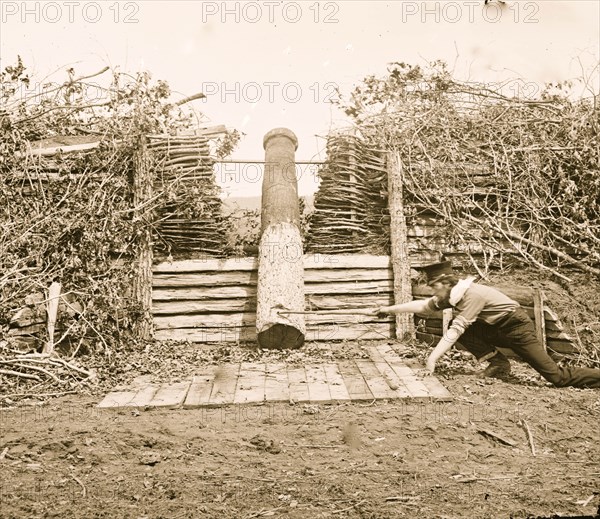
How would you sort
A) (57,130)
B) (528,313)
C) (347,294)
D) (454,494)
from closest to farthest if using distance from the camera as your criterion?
(454,494) < (528,313) < (347,294) < (57,130)

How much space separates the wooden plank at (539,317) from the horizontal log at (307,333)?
2.21 m

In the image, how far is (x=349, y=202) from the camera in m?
8.44

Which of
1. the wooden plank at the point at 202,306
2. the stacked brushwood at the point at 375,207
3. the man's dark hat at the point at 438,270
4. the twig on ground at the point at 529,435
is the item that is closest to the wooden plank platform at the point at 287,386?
the twig on ground at the point at 529,435

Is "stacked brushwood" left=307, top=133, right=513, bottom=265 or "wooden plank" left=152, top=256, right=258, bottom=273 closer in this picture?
"wooden plank" left=152, top=256, right=258, bottom=273

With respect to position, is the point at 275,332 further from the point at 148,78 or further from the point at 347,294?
the point at 148,78

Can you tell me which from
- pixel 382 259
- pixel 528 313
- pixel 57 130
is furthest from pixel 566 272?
pixel 57 130

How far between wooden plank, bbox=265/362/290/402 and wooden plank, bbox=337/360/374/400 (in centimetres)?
56

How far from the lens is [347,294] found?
8.00 metres

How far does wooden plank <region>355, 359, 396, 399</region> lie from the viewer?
5.18 m

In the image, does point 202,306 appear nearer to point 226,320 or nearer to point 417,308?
point 226,320

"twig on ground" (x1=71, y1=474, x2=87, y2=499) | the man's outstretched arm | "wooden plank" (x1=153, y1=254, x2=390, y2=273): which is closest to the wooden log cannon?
"wooden plank" (x1=153, y1=254, x2=390, y2=273)

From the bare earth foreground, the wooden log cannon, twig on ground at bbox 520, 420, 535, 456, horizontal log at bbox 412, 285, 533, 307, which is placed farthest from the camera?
the wooden log cannon

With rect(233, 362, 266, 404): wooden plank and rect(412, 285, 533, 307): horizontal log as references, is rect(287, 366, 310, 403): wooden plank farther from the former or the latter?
rect(412, 285, 533, 307): horizontal log

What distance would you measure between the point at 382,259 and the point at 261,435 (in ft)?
13.7
